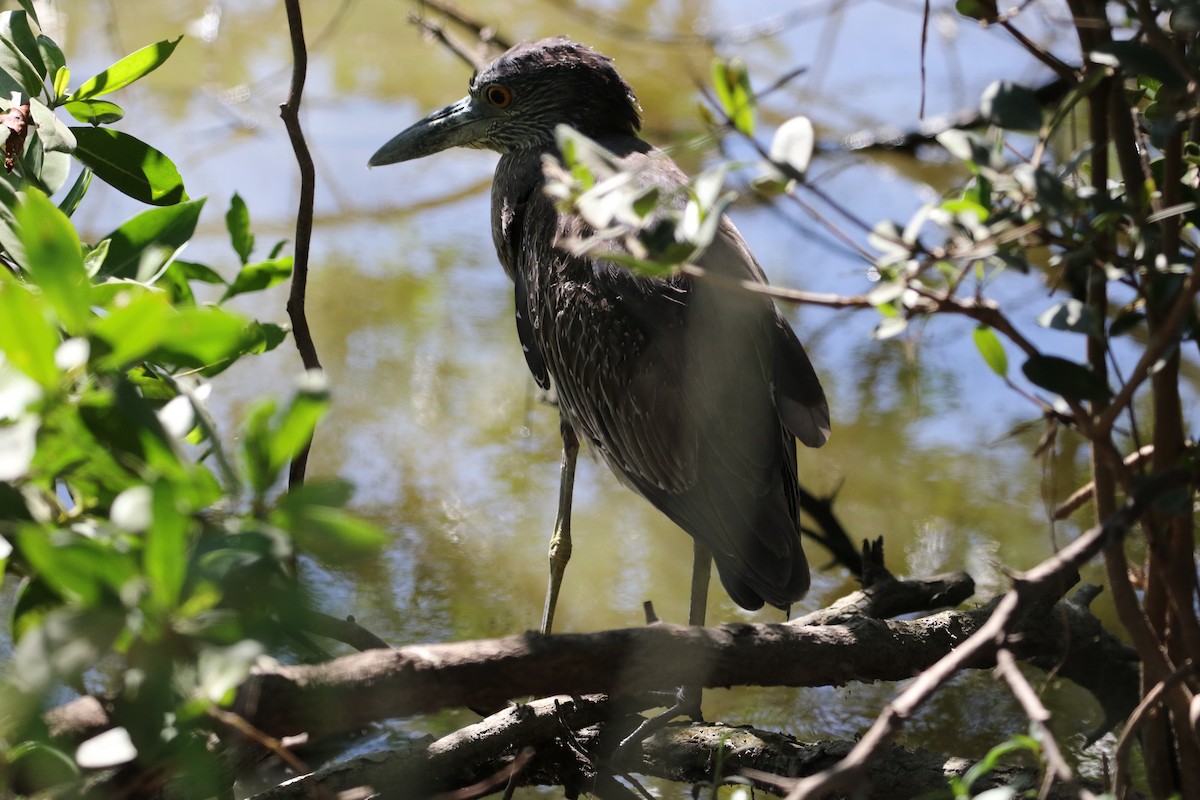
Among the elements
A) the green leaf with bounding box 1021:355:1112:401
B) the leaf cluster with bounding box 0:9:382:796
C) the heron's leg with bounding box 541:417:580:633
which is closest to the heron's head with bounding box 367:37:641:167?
the heron's leg with bounding box 541:417:580:633

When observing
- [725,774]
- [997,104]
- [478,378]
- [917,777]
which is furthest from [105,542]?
[478,378]

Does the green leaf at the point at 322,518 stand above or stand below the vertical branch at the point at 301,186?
below

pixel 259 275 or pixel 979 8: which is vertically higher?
pixel 979 8

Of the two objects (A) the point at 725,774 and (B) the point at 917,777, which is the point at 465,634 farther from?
(B) the point at 917,777

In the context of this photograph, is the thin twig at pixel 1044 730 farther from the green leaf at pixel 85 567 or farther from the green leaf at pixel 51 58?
the green leaf at pixel 51 58

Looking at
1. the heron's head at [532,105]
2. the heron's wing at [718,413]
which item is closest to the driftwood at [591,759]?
the heron's wing at [718,413]

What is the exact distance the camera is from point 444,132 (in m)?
3.30

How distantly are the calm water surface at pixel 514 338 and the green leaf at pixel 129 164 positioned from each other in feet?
2.80

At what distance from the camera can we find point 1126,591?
1396mm

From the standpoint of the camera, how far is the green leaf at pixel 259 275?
201cm

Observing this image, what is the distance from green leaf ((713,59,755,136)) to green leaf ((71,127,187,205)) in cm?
104

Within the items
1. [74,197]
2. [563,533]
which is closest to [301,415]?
[74,197]

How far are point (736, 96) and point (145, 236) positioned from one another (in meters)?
0.85

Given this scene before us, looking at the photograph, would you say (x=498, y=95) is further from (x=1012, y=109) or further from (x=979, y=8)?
(x=1012, y=109)
